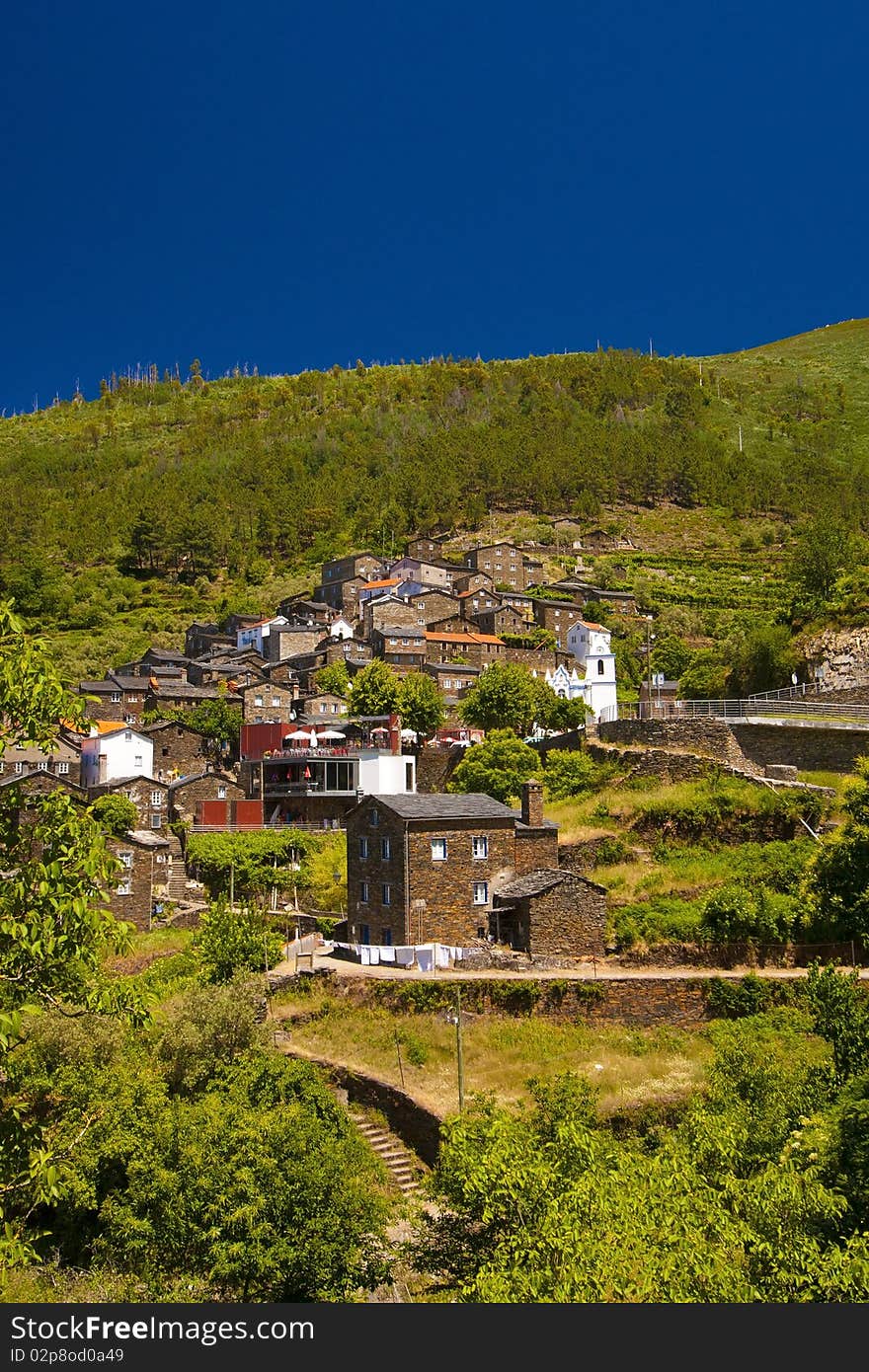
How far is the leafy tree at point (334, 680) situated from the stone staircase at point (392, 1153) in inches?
1886

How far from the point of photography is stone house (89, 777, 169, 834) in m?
52.9

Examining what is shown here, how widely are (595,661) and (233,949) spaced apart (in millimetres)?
45272

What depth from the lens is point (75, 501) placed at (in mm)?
132625

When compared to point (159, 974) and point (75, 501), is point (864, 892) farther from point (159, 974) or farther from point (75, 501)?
point (75, 501)

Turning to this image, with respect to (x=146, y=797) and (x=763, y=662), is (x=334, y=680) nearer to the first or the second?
(x=146, y=797)

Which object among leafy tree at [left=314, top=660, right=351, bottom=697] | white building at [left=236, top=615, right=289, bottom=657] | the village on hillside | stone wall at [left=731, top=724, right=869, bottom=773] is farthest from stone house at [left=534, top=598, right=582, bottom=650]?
stone wall at [left=731, top=724, right=869, bottom=773]

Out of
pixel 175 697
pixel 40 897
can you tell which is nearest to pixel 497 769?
pixel 175 697

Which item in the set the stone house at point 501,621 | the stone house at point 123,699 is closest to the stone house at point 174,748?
the stone house at point 123,699

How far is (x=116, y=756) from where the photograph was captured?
58.4 m

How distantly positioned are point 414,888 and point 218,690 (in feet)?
142

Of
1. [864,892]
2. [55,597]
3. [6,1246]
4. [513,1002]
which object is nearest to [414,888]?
A: [513,1002]

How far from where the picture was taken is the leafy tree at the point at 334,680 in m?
72.5

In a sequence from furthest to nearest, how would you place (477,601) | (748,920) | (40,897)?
1. (477,601)
2. (748,920)
3. (40,897)

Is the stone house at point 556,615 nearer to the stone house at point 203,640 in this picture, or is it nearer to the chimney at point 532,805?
the stone house at point 203,640
